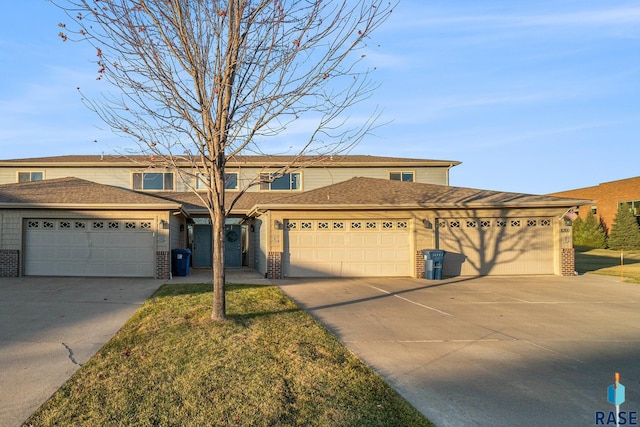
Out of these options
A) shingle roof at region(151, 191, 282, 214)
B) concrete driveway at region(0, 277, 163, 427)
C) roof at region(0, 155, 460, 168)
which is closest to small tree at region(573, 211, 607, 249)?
roof at region(0, 155, 460, 168)

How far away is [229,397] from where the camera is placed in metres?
4.20

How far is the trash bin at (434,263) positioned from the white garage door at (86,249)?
32.7 feet

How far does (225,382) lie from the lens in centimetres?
460

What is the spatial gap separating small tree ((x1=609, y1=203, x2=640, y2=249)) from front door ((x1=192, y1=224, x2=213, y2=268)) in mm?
30488

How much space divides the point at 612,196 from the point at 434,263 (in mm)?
30578

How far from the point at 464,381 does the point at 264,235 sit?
11.7 metres

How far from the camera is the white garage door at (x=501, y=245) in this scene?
51.4ft

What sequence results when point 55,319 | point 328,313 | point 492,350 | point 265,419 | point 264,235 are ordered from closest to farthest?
point 265,419 → point 492,350 → point 55,319 → point 328,313 → point 264,235

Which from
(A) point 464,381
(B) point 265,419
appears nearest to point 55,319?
(B) point 265,419

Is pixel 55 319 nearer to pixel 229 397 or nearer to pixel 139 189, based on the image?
pixel 229 397

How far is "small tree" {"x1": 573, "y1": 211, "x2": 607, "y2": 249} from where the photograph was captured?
110 ft

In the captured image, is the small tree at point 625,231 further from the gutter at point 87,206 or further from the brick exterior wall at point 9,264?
the brick exterior wall at point 9,264

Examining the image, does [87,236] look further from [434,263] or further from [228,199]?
[434,263]

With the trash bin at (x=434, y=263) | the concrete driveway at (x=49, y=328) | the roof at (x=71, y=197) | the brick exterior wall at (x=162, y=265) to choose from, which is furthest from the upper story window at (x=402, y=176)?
the concrete driveway at (x=49, y=328)
